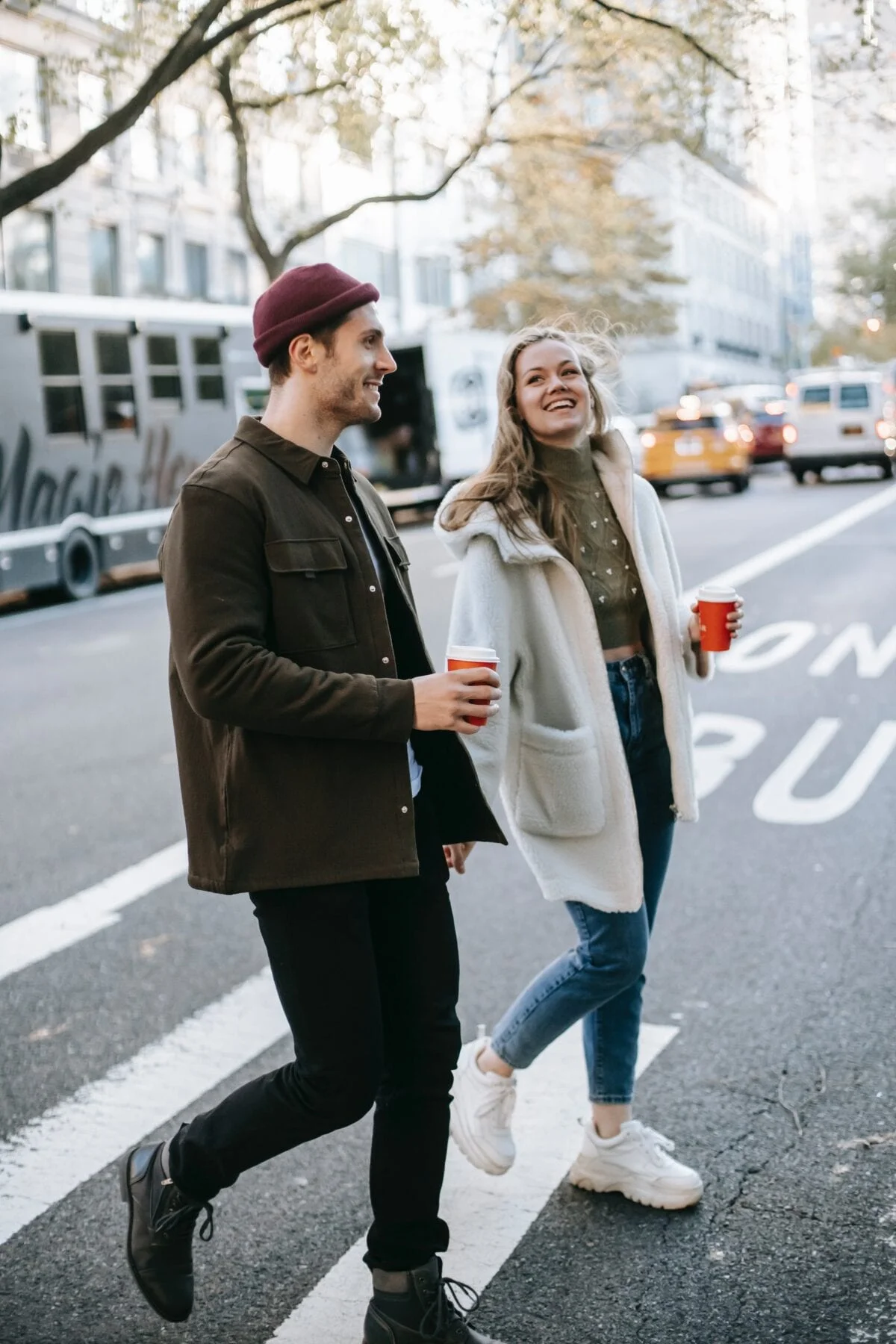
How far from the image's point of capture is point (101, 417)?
19.6 m

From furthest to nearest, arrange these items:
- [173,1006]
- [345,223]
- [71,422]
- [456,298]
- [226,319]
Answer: [456,298]
[345,223]
[226,319]
[71,422]
[173,1006]

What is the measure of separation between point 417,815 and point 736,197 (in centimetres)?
9582

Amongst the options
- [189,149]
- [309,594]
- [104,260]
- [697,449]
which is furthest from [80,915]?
[189,149]

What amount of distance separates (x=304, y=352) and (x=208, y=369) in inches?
754

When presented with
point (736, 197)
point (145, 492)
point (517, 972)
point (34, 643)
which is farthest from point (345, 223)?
point (736, 197)

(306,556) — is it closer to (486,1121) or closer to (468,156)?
(486,1121)

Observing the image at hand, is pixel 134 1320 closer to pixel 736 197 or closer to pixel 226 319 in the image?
pixel 226 319

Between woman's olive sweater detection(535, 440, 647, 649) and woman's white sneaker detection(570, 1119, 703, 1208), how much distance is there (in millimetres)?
1109

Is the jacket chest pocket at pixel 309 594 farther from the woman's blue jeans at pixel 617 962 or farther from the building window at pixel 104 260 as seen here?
the building window at pixel 104 260

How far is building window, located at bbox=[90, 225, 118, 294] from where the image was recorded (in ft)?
113

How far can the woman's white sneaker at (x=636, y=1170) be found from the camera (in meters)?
3.67

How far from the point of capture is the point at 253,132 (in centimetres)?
2352

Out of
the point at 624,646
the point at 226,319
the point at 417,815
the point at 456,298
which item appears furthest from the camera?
the point at 456,298

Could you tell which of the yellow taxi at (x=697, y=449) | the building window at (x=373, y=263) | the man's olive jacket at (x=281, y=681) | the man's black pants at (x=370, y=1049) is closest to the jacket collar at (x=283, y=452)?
the man's olive jacket at (x=281, y=681)
